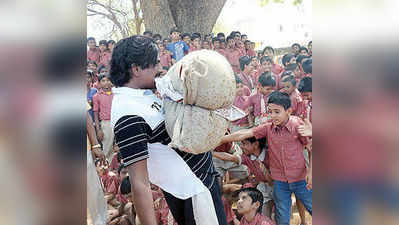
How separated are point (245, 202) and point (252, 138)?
1.76ft

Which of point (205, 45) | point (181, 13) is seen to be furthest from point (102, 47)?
point (205, 45)

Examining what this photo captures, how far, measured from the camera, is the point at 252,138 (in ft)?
11.0

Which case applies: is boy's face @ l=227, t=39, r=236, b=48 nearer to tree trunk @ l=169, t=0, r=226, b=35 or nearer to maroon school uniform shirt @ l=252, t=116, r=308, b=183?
tree trunk @ l=169, t=0, r=226, b=35

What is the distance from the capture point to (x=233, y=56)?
7.90 metres

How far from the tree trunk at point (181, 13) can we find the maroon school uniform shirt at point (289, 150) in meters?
4.88

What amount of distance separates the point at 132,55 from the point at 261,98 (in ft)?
10.2

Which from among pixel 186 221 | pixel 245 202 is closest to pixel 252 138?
pixel 245 202

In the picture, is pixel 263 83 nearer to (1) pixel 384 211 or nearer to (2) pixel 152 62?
(2) pixel 152 62

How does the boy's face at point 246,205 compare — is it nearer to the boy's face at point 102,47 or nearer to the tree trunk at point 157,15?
the tree trunk at point 157,15

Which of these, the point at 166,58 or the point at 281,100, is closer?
the point at 281,100

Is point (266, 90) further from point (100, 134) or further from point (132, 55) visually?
point (132, 55)

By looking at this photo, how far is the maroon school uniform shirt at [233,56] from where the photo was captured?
7809mm

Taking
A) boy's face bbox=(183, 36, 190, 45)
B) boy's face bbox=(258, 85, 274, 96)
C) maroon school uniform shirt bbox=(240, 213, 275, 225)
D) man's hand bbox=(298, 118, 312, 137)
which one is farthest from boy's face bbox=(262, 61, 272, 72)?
maroon school uniform shirt bbox=(240, 213, 275, 225)

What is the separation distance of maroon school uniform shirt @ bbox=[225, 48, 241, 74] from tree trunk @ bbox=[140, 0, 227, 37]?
63 centimetres
